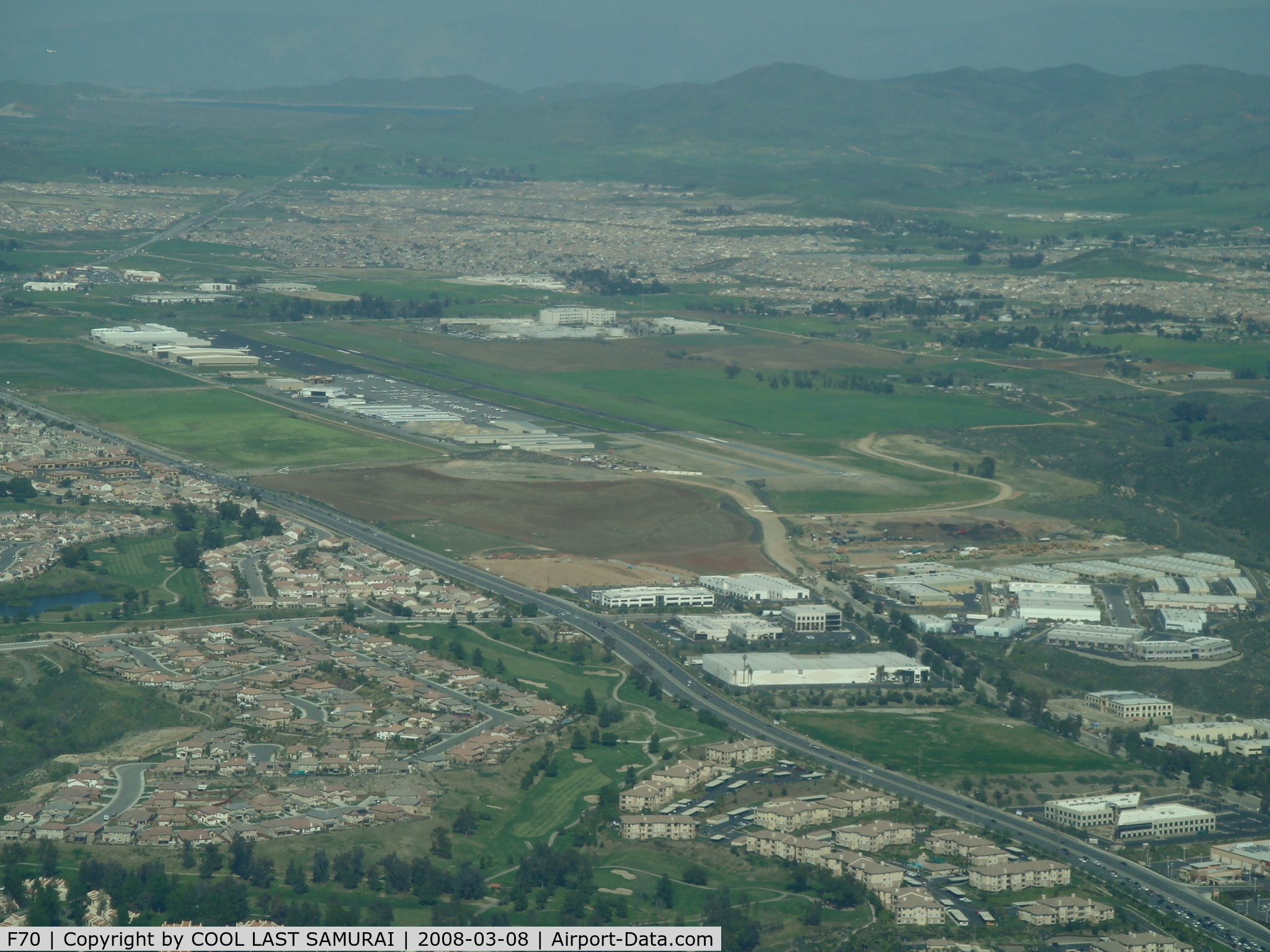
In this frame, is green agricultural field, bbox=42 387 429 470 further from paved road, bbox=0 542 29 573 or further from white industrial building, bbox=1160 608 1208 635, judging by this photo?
white industrial building, bbox=1160 608 1208 635

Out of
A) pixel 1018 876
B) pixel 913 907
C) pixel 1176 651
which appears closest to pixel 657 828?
pixel 913 907

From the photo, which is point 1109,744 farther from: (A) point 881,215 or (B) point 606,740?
(A) point 881,215

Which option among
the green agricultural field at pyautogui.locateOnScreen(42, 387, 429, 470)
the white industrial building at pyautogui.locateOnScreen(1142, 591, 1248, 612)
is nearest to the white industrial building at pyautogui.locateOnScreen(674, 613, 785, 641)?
the white industrial building at pyautogui.locateOnScreen(1142, 591, 1248, 612)

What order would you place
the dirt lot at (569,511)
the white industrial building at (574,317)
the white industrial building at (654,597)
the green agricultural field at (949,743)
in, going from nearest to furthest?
1. the green agricultural field at (949,743)
2. the white industrial building at (654,597)
3. the dirt lot at (569,511)
4. the white industrial building at (574,317)

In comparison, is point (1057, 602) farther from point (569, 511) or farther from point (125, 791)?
point (125, 791)

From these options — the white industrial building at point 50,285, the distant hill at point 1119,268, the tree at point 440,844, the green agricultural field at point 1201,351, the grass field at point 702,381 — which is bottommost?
the tree at point 440,844

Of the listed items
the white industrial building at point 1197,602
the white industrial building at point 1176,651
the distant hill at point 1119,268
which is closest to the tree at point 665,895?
the white industrial building at point 1176,651

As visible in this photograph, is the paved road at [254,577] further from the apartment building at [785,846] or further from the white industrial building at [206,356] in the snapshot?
the white industrial building at [206,356]
